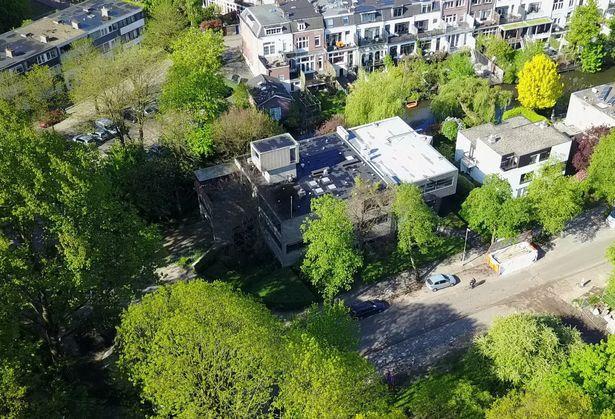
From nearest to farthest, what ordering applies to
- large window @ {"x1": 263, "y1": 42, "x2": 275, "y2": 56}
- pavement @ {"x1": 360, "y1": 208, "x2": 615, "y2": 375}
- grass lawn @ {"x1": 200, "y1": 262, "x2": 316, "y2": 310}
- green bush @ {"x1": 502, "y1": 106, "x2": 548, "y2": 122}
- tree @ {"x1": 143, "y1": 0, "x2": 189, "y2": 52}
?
pavement @ {"x1": 360, "y1": 208, "x2": 615, "y2": 375} → grass lawn @ {"x1": 200, "y1": 262, "x2": 316, "y2": 310} → green bush @ {"x1": 502, "y1": 106, "x2": 548, "y2": 122} → large window @ {"x1": 263, "y1": 42, "x2": 275, "y2": 56} → tree @ {"x1": 143, "y1": 0, "x2": 189, "y2": 52}

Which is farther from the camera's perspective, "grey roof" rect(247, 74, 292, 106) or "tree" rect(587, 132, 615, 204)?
"grey roof" rect(247, 74, 292, 106)

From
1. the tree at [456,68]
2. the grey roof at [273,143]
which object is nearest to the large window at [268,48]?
A: the tree at [456,68]

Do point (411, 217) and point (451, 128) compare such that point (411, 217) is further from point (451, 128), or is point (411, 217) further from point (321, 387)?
point (451, 128)

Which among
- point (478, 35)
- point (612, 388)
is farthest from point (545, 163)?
point (478, 35)

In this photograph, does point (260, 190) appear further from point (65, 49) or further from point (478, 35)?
point (478, 35)

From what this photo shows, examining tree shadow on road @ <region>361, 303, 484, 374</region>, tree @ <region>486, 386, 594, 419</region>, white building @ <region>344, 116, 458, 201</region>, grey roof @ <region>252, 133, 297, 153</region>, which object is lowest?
tree shadow on road @ <region>361, 303, 484, 374</region>

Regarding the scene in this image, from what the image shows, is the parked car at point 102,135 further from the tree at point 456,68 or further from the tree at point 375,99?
the tree at point 456,68

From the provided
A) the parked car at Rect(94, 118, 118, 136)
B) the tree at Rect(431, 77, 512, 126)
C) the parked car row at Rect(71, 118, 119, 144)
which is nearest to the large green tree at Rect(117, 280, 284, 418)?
the parked car row at Rect(71, 118, 119, 144)

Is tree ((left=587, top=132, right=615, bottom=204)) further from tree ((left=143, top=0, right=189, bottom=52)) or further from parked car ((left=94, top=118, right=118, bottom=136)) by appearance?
tree ((left=143, top=0, right=189, bottom=52))
